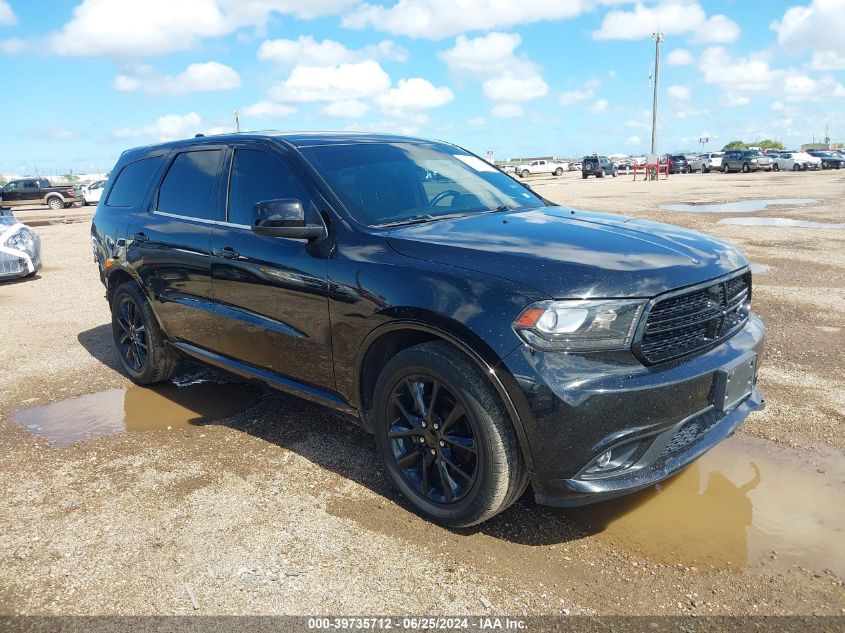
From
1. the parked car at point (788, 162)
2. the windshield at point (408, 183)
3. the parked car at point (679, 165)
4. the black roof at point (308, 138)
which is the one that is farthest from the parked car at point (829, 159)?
the black roof at point (308, 138)

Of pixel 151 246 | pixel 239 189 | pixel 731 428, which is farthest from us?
pixel 151 246

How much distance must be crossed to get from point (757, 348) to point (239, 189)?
3104 mm

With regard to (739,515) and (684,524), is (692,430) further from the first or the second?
(739,515)

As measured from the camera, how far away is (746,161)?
49.4 meters

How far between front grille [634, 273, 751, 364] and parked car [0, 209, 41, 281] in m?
11.1

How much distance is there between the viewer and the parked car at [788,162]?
50.6 metres

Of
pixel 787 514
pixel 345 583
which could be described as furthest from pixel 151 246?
pixel 787 514

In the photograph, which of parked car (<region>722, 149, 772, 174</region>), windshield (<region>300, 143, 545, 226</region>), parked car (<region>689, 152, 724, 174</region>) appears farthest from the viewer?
parked car (<region>689, 152, 724, 174</region>)

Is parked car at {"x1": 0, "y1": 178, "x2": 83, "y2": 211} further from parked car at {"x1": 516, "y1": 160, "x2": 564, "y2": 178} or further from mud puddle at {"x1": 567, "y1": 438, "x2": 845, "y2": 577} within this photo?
parked car at {"x1": 516, "y1": 160, "x2": 564, "y2": 178}

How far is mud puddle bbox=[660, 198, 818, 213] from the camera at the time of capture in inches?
726

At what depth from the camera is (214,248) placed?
14.2ft

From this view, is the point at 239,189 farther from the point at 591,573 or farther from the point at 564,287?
the point at 591,573

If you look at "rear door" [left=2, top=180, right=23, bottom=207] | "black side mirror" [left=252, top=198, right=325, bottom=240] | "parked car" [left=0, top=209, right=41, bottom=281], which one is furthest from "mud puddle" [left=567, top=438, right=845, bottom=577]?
"rear door" [left=2, top=180, right=23, bottom=207]

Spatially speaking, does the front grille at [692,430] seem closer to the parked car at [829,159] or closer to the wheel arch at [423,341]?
the wheel arch at [423,341]
